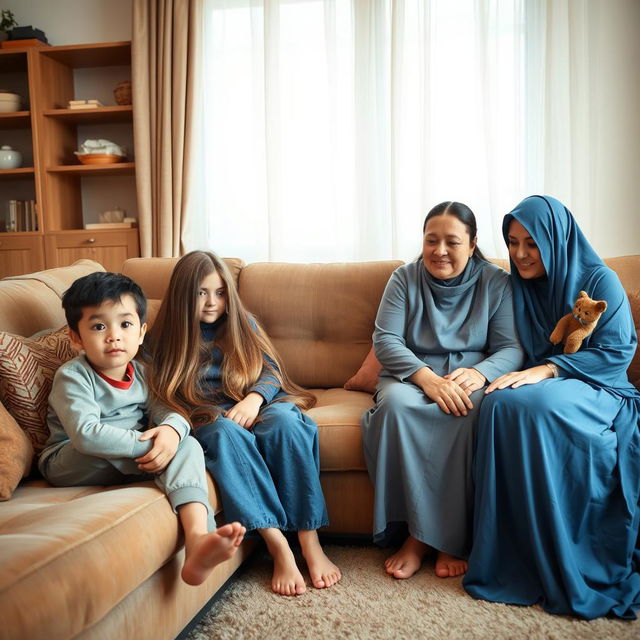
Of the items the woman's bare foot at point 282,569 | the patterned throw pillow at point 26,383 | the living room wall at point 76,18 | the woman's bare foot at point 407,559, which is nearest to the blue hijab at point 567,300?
the woman's bare foot at point 407,559

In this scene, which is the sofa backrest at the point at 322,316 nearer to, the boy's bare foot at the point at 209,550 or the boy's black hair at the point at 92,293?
the boy's black hair at the point at 92,293

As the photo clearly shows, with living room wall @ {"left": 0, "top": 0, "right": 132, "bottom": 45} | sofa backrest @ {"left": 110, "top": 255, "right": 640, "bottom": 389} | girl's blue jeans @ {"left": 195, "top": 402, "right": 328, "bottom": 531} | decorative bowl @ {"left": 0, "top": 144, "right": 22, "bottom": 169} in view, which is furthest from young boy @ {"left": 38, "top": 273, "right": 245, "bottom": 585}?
living room wall @ {"left": 0, "top": 0, "right": 132, "bottom": 45}

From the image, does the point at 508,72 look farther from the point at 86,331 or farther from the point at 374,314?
the point at 86,331

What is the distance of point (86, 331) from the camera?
1.62m

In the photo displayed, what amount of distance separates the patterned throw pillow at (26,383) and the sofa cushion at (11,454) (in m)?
0.03

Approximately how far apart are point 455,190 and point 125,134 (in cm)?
221

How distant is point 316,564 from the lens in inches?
68.7

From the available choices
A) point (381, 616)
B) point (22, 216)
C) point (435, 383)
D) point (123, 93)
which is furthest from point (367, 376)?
point (22, 216)

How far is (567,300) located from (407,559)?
909mm

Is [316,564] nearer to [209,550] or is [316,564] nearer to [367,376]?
[209,550]

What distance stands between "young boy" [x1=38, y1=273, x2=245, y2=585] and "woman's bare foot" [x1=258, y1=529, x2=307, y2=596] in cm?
29

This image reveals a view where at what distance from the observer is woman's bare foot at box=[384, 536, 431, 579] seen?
1771 mm

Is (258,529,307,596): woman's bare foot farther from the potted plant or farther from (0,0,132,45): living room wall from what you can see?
the potted plant

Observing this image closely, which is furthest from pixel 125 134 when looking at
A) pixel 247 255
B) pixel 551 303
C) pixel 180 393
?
pixel 551 303
